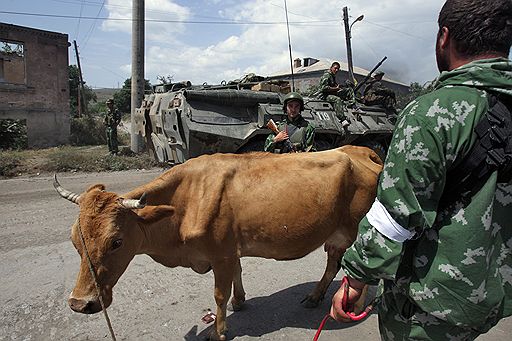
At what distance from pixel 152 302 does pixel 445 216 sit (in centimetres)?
336

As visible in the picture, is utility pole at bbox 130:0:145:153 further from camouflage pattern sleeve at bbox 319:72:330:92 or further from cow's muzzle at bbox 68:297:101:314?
A: cow's muzzle at bbox 68:297:101:314

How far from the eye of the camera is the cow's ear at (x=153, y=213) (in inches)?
121

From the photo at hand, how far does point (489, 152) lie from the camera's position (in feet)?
4.85

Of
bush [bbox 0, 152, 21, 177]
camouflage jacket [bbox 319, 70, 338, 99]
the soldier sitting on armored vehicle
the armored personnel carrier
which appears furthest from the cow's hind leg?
bush [bbox 0, 152, 21, 177]

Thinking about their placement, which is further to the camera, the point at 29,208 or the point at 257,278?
the point at 29,208

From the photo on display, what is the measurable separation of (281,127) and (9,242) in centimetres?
460

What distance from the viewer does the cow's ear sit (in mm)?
3083

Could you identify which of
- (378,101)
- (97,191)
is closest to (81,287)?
(97,191)

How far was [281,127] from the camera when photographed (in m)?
6.52

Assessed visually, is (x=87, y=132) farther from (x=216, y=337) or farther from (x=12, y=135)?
(x=216, y=337)

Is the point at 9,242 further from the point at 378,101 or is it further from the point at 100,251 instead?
Result: the point at 378,101

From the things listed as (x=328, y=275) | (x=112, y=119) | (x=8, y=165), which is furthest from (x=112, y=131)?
(x=328, y=275)

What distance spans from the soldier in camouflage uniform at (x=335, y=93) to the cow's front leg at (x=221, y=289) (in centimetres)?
756

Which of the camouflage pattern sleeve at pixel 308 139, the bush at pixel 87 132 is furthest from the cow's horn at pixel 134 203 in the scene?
the bush at pixel 87 132
